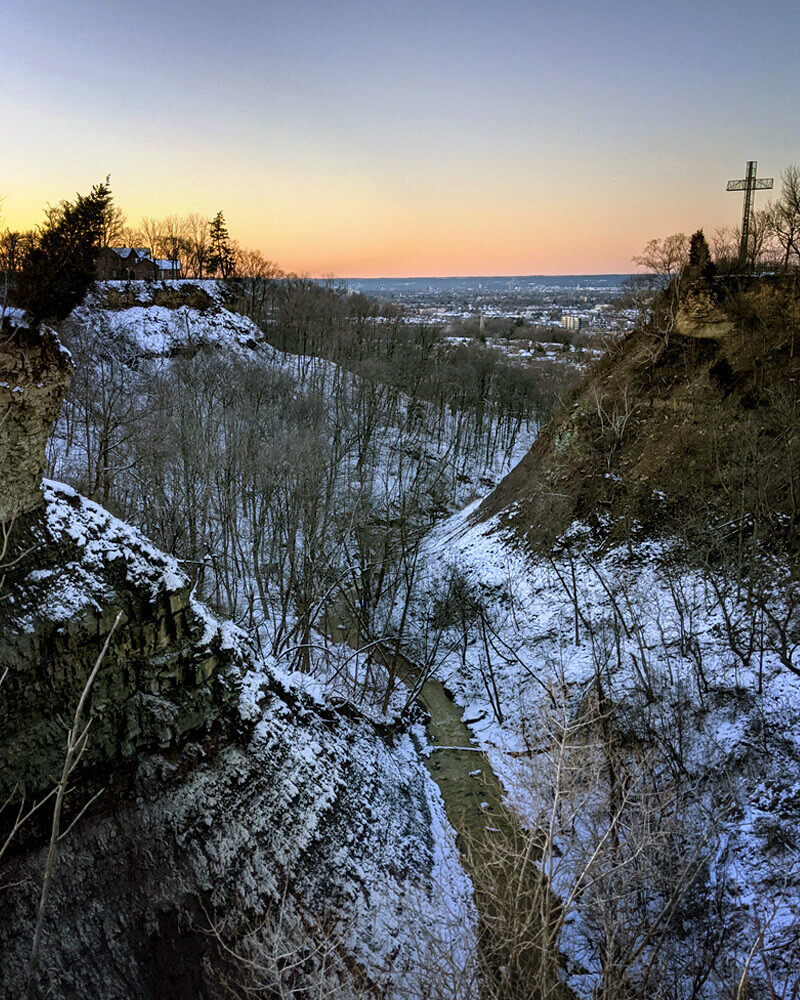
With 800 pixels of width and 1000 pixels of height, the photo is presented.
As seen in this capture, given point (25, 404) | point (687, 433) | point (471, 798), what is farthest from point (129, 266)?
point (471, 798)

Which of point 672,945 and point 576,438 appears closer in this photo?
point 672,945

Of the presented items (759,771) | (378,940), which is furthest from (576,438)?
(378,940)

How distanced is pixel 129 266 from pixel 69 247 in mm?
17674

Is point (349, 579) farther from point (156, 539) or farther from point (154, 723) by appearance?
point (154, 723)

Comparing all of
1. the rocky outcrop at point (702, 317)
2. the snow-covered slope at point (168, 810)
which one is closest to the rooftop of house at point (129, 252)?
the rocky outcrop at point (702, 317)

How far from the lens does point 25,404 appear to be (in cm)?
1016

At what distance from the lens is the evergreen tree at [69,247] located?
2830 centimetres

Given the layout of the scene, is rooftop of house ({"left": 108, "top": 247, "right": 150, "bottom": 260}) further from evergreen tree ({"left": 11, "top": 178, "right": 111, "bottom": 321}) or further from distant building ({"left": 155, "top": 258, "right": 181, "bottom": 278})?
evergreen tree ({"left": 11, "top": 178, "right": 111, "bottom": 321})

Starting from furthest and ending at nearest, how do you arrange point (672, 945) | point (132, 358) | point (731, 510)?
1. point (132, 358)
2. point (731, 510)
3. point (672, 945)

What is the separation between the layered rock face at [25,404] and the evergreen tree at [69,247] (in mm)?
19122

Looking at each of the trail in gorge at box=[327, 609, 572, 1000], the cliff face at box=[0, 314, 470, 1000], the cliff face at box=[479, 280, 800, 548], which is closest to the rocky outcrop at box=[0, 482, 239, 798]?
the cliff face at box=[0, 314, 470, 1000]

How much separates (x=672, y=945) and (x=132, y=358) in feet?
127

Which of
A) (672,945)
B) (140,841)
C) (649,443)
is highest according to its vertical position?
(649,443)

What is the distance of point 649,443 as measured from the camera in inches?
1035
